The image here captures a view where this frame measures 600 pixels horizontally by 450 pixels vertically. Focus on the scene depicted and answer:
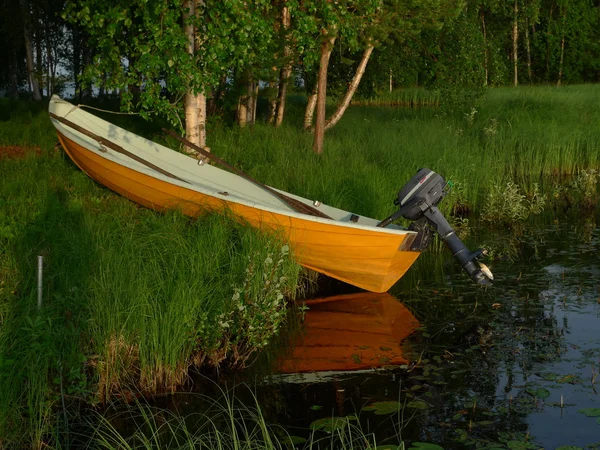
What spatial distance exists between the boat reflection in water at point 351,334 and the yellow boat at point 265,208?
11.8 inches

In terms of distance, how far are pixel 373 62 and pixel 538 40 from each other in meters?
29.1

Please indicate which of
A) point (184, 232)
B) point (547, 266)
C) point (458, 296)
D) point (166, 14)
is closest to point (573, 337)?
point (458, 296)

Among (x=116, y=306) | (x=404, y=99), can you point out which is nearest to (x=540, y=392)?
(x=116, y=306)

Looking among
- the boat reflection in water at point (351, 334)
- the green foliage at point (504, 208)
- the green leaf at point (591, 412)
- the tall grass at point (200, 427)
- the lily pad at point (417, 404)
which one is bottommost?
the boat reflection in water at point (351, 334)

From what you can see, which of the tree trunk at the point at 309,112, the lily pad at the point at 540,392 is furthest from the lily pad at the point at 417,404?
the tree trunk at the point at 309,112

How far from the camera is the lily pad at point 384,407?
20.8 feet

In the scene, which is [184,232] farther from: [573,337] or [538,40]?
[538,40]

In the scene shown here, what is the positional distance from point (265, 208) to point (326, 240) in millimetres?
720

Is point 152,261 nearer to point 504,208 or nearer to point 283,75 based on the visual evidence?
point 504,208

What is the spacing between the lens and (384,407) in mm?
6434

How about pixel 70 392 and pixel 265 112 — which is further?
pixel 265 112

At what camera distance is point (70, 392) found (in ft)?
20.4

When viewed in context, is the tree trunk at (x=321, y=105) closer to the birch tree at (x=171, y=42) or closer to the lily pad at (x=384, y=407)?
the birch tree at (x=171, y=42)

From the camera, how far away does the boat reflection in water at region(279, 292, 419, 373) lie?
24.5 feet
